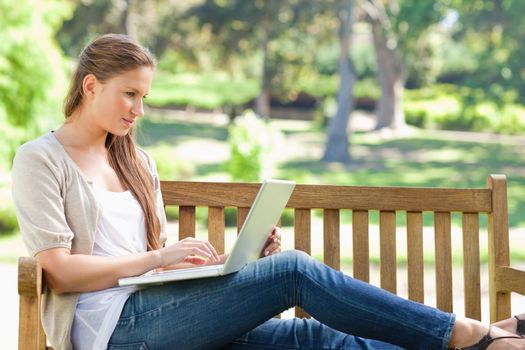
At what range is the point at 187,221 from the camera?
3273 millimetres

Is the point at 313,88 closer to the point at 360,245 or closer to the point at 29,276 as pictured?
the point at 360,245

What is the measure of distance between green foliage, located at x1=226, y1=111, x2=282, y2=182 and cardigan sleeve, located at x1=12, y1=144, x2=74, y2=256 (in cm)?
960

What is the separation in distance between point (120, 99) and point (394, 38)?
21508 mm

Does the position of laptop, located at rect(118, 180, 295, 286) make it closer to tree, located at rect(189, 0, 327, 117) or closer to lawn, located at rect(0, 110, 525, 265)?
lawn, located at rect(0, 110, 525, 265)

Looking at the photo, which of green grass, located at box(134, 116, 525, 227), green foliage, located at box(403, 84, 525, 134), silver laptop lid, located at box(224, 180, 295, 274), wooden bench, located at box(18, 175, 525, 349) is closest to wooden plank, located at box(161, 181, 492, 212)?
wooden bench, located at box(18, 175, 525, 349)

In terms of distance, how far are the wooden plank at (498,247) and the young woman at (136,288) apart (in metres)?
0.61

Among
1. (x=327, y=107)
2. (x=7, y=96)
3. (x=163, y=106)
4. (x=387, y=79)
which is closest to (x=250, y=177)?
(x=7, y=96)

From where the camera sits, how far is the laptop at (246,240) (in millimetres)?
2404

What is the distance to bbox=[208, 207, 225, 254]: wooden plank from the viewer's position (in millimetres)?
3258

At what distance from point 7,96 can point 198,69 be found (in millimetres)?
15427

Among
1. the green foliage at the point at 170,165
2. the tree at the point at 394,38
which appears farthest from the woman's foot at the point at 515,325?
the tree at the point at 394,38

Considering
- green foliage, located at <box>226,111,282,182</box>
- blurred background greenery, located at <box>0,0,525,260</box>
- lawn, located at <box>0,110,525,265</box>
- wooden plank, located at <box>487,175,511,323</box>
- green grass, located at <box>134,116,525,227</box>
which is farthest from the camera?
green grass, located at <box>134,116,525,227</box>

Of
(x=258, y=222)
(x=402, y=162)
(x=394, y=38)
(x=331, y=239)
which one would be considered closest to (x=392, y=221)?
(x=331, y=239)

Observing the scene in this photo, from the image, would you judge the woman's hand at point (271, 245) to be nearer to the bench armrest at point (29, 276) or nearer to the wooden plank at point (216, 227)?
the wooden plank at point (216, 227)
